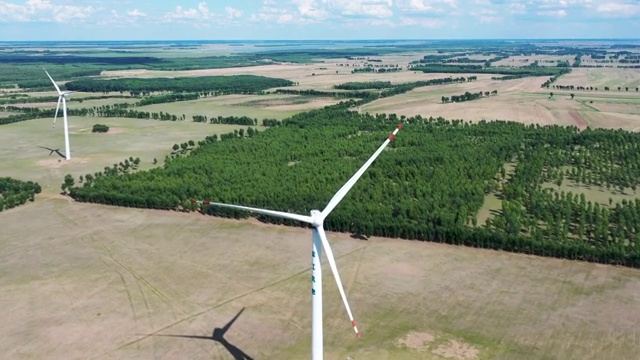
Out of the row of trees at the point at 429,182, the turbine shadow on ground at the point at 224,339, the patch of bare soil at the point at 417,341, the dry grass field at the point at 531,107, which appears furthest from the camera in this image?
the dry grass field at the point at 531,107

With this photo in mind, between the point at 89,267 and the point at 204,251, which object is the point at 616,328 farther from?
the point at 89,267

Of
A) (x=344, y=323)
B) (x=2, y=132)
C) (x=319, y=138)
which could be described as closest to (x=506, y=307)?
(x=344, y=323)

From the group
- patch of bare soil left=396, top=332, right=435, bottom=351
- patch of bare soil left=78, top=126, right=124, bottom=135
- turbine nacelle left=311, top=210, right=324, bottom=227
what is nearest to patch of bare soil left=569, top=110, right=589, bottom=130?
patch of bare soil left=396, top=332, right=435, bottom=351

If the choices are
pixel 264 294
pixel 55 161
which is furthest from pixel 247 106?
pixel 264 294

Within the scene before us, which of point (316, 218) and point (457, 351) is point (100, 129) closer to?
point (457, 351)

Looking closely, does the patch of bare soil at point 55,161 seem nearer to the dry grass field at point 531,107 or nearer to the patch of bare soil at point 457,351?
the dry grass field at point 531,107

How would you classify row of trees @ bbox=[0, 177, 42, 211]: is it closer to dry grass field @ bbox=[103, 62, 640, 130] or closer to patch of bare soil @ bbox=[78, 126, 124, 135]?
patch of bare soil @ bbox=[78, 126, 124, 135]

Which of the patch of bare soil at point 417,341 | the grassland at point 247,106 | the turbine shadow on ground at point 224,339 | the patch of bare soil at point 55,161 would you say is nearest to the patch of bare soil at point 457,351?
the patch of bare soil at point 417,341
